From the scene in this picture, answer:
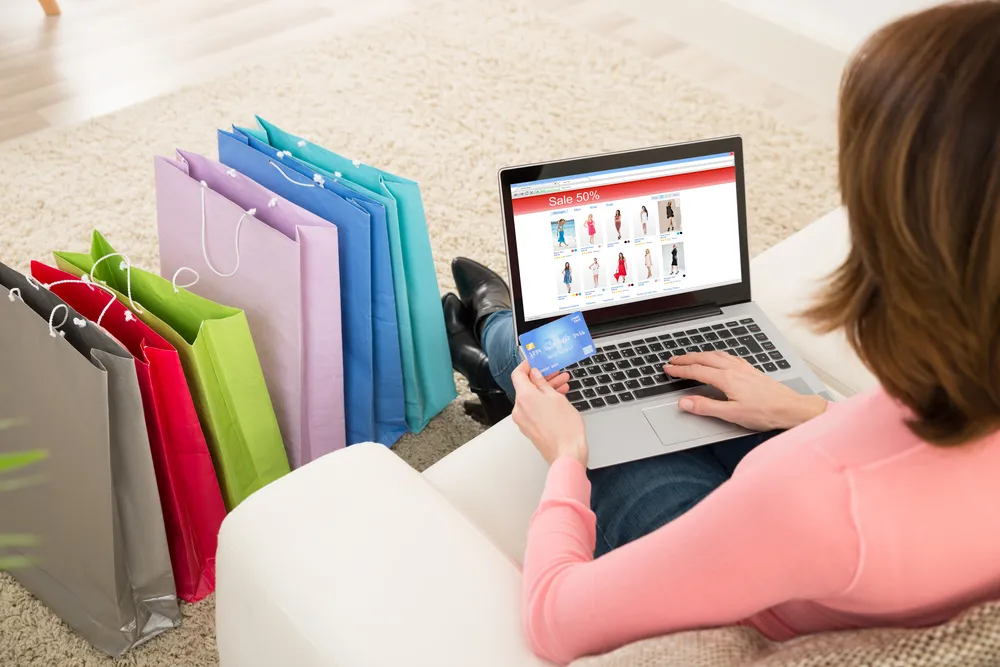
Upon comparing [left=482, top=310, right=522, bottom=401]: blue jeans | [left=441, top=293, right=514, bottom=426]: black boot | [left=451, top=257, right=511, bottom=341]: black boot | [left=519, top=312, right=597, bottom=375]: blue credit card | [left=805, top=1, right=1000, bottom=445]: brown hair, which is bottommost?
[left=441, top=293, right=514, bottom=426]: black boot

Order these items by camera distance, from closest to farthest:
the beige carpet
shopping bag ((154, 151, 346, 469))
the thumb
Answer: the thumb → shopping bag ((154, 151, 346, 469)) → the beige carpet

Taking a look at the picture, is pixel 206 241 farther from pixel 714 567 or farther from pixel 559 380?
pixel 714 567

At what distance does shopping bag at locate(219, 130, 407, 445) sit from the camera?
1.44 meters

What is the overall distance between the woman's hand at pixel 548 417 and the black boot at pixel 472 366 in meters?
0.50

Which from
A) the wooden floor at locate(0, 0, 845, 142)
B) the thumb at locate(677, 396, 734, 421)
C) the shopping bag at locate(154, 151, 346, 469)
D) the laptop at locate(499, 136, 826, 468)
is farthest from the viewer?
the wooden floor at locate(0, 0, 845, 142)

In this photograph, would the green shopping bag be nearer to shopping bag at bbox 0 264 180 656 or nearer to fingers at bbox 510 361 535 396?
shopping bag at bbox 0 264 180 656

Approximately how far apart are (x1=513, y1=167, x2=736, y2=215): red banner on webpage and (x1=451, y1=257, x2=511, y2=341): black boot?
1.49 ft

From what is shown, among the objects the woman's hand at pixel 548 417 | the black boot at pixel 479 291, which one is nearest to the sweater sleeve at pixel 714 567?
the woman's hand at pixel 548 417

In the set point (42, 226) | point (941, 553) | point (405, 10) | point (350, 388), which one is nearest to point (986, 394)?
point (941, 553)

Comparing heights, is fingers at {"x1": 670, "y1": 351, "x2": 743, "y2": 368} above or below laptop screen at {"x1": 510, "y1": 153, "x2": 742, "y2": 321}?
below

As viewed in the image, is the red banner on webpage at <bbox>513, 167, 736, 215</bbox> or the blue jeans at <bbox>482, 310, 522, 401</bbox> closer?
the red banner on webpage at <bbox>513, 167, 736, 215</bbox>

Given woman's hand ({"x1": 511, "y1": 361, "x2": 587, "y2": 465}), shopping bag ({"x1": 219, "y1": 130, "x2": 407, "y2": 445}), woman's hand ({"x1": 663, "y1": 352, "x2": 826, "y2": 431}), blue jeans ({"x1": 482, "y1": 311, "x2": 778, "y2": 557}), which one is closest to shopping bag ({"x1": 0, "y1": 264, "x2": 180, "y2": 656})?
shopping bag ({"x1": 219, "y1": 130, "x2": 407, "y2": 445})

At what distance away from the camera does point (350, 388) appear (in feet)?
5.32

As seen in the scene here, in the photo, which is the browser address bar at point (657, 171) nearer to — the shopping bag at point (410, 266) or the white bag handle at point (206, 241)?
the shopping bag at point (410, 266)
